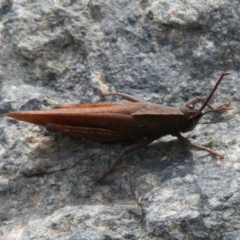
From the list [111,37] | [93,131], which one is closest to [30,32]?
[111,37]

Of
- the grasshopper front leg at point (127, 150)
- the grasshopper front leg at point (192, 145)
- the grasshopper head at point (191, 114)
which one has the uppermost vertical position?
the grasshopper head at point (191, 114)

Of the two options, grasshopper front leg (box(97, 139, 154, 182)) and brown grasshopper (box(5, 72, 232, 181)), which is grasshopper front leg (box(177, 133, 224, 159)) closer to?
brown grasshopper (box(5, 72, 232, 181))

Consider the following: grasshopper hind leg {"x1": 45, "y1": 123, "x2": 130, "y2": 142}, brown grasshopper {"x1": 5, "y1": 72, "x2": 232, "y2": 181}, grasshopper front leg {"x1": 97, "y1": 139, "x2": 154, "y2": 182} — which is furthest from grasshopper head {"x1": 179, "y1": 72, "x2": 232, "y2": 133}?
grasshopper hind leg {"x1": 45, "y1": 123, "x2": 130, "y2": 142}

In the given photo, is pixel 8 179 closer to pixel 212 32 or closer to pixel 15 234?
pixel 15 234

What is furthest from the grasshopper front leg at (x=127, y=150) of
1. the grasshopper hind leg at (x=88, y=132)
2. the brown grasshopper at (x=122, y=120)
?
the grasshopper hind leg at (x=88, y=132)

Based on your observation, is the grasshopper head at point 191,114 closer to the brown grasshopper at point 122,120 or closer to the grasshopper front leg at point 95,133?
the brown grasshopper at point 122,120

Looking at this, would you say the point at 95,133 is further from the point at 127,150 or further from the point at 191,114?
the point at 191,114

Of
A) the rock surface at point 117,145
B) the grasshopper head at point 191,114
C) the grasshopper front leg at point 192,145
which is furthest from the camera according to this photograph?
Answer: the grasshopper head at point 191,114

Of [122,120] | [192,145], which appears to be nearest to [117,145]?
[122,120]
